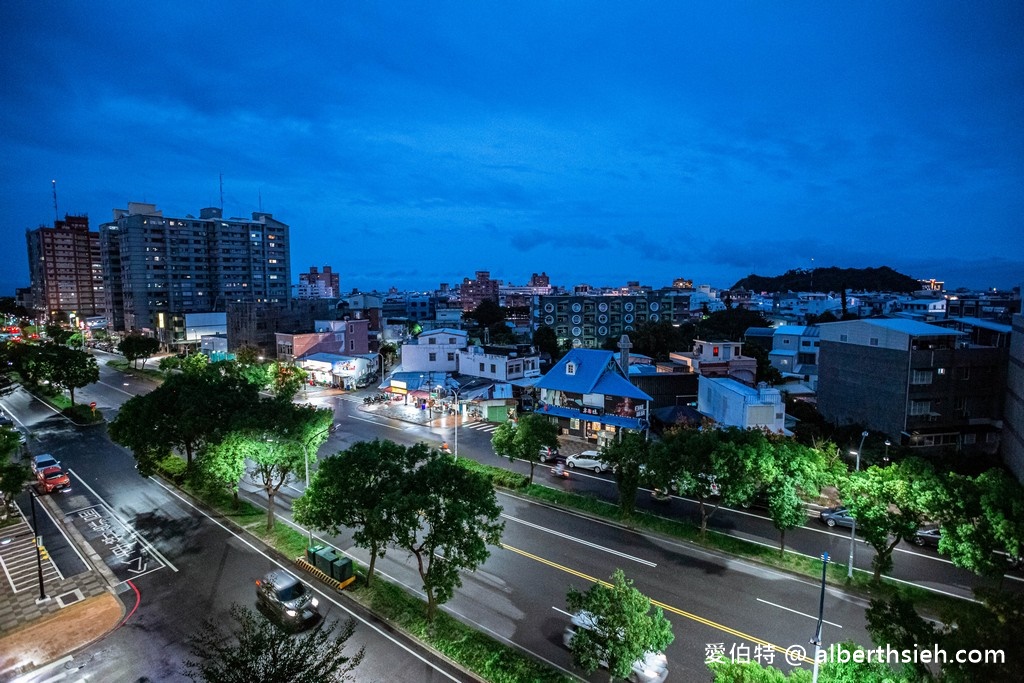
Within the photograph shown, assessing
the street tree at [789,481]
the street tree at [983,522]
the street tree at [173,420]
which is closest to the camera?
the street tree at [983,522]

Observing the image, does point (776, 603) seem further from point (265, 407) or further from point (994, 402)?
point (994, 402)

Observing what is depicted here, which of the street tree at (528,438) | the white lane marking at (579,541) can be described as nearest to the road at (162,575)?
the white lane marking at (579,541)

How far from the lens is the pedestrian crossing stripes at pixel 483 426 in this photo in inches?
1905

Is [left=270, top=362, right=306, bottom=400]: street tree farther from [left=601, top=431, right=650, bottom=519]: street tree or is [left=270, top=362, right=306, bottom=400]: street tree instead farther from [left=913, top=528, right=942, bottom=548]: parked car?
[left=913, top=528, right=942, bottom=548]: parked car

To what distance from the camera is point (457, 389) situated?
54781 mm

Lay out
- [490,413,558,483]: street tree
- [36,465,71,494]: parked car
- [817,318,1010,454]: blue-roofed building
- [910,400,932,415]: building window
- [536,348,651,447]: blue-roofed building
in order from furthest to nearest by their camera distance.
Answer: [536,348,651,447]: blue-roofed building < [910,400,932,415]: building window < [817,318,1010,454]: blue-roofed building < [36,465,71,494]: parked car < [490,413,558,483]: street tree

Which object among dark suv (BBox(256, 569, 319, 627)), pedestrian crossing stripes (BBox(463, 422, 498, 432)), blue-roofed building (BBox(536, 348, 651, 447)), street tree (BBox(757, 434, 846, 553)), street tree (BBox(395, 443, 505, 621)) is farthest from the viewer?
pedestrian crossing stripes (BBox(463, 422, 498, 432))

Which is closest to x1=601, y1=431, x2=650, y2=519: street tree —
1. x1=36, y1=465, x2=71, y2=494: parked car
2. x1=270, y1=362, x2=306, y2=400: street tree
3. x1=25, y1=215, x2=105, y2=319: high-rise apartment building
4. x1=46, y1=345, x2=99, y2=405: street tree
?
x1=36, y1=465, x2=71, y2=494: parked car

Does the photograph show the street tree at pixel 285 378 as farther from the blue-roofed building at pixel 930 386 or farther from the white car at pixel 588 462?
the blue-roofed building at pixel 930 386

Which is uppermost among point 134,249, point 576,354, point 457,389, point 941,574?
point 134,249

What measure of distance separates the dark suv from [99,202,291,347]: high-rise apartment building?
10137 centimetres

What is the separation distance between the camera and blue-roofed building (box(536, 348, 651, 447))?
42.5 m

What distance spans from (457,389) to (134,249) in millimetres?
102841

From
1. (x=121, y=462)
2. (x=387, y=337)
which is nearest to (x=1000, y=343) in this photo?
(x=121, y=462)
